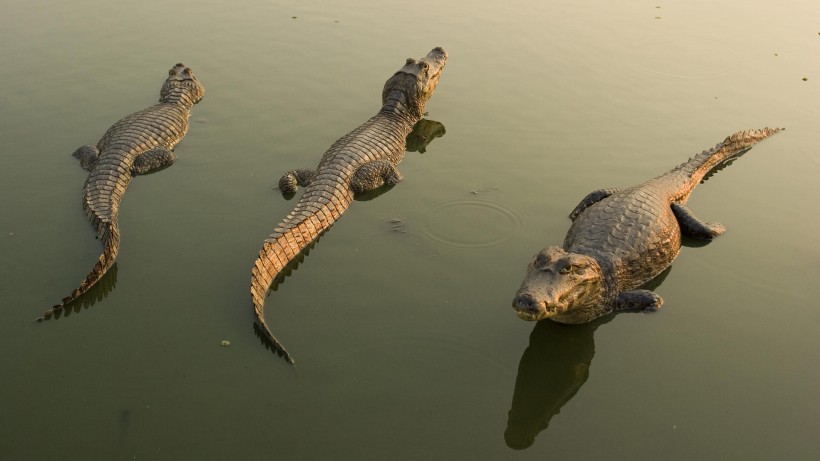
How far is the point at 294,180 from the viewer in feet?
25.3

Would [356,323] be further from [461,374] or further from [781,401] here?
[781,401]

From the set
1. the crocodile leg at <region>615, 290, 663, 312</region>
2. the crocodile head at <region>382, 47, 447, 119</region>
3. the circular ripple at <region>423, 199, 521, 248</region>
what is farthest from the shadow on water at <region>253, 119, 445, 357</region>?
the crocodile leg at <region>615, 290, 663, 312</region>

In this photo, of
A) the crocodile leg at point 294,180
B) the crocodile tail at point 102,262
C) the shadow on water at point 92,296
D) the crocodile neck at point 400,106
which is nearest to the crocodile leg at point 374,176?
the crocodile leg at point 294,180

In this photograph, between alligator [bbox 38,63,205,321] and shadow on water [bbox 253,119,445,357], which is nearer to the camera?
shadow on water [bbox 253,119,445,357]

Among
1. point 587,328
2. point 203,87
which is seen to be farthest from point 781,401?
point 203,87

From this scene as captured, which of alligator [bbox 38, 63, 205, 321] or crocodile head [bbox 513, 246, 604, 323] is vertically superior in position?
crocodile head [bbox 513, 246, 604, 323]

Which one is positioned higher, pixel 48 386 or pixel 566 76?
pixel 566 76

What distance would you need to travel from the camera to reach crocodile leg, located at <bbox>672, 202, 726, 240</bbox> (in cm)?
675

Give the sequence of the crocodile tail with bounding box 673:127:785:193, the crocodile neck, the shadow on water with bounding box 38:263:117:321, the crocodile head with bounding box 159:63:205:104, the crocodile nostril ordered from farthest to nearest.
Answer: the crocodile head with bounding box 159:63:205:104, the crocodile neck, the crocodile tail with bounding box 673:127:785:193, the shadow on water with bounding box 38:263:117:321, the crocodile nostril

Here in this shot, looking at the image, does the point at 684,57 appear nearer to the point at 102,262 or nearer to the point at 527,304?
the point at 527,304

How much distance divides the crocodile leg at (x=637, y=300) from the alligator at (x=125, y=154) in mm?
4501

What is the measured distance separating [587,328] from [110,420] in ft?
12.3

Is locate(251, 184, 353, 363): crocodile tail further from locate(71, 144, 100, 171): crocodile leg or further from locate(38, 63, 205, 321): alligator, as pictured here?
locate(71, 144, 100, 171): crocodile leg

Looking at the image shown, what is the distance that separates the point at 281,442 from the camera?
470cm
